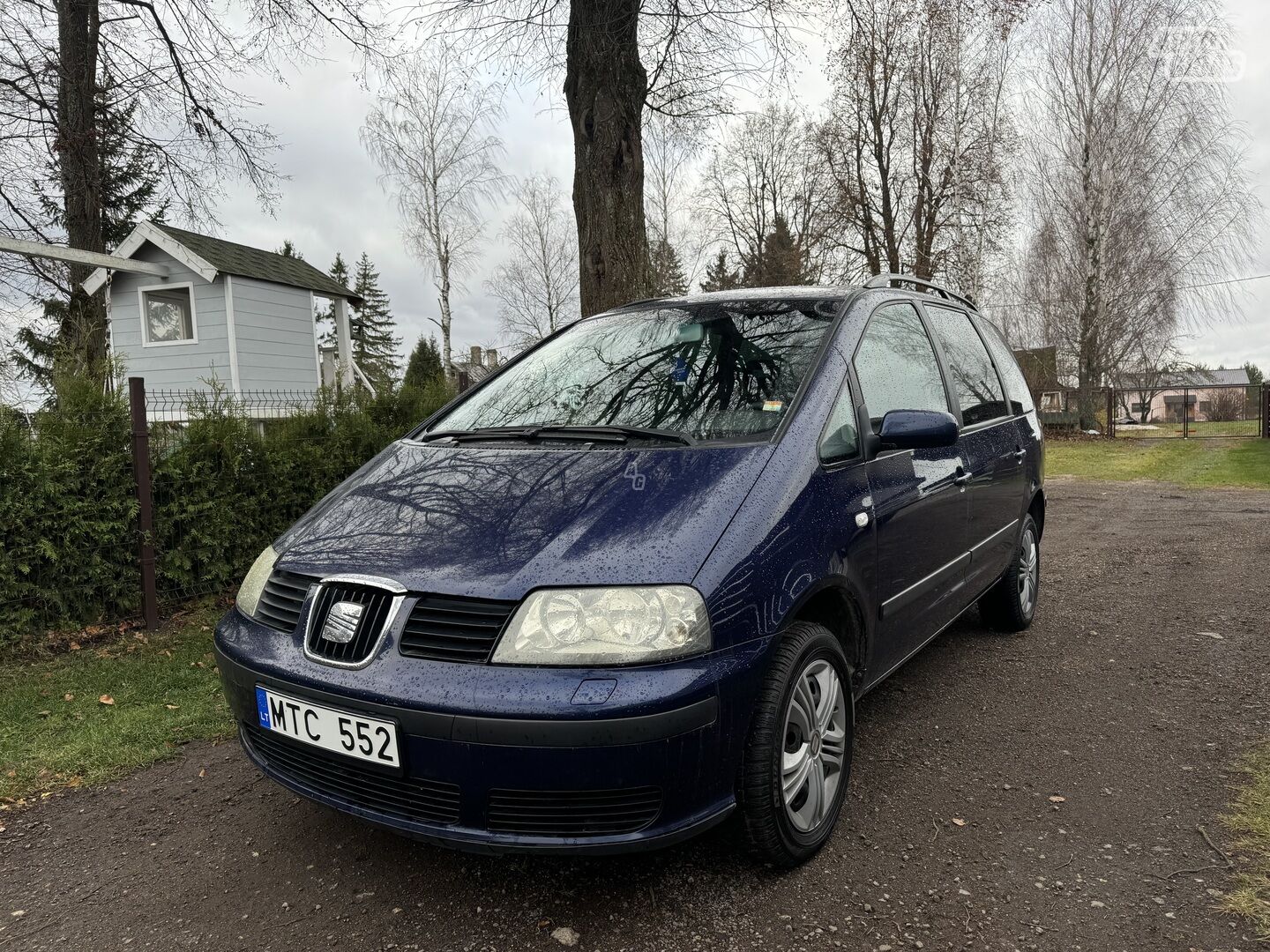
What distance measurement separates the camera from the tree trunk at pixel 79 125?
9.24 m

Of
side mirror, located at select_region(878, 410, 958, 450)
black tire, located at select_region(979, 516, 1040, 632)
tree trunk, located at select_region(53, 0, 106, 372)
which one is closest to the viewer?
side mirror, located at select_region(878, 410, 958, 450)

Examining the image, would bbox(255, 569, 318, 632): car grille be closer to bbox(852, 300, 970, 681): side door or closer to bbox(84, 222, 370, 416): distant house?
bbox(852, 300, 970, 681): side door

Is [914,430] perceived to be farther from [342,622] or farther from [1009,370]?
[1009,370]

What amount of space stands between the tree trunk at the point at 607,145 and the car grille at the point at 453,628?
511 cm

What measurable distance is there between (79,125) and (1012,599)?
11.0 m

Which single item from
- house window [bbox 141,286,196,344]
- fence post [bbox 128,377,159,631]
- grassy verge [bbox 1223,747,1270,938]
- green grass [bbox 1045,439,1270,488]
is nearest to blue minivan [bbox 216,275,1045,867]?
grassy verge [bbox 1223,747,1270,938]

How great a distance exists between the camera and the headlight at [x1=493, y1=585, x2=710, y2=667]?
6.40 ft

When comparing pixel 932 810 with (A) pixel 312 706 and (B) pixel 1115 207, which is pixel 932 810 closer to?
(A) pixel 312 706

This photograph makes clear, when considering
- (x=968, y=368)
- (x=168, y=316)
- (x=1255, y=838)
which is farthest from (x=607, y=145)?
(x=168, y=316)

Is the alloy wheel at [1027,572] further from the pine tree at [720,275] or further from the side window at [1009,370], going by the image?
the pine tree at [720,275]

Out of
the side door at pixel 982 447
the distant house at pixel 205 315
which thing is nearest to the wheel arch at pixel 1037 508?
the side door at pixel 982 447

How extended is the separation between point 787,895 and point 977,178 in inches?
953

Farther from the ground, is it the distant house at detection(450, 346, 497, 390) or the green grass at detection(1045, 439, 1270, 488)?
the distant house at detection(450, 346, 497, 390)

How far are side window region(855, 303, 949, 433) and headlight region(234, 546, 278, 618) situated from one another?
209 cm
